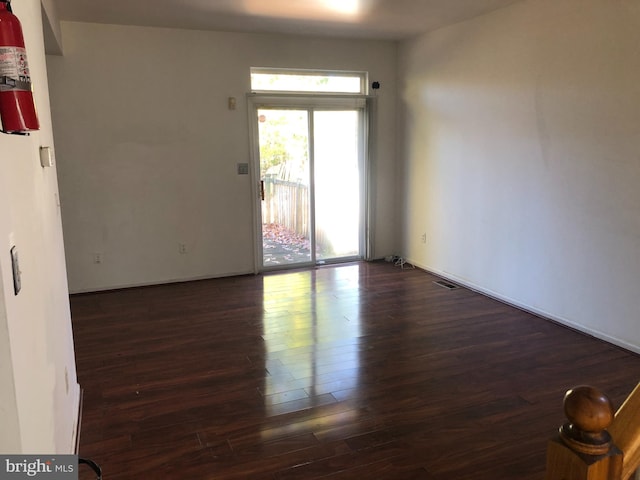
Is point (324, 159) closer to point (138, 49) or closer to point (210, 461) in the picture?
point (138, 49)

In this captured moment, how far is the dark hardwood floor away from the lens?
2.38 meters

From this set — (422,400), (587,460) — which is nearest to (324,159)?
(422,400)

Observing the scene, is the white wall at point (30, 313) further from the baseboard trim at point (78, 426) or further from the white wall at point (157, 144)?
the white wall at point (157, 144)

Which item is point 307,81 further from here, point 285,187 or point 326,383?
point 326,383

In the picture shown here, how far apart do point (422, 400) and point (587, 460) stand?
7.32ft

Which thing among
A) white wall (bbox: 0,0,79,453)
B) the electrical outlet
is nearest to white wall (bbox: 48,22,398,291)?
white wall (bbox: 0,0,79,453)

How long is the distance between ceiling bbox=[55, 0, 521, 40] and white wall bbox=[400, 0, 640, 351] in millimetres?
389

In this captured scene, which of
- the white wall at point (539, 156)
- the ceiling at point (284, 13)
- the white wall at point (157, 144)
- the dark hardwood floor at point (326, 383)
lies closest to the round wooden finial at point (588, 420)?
the dark hardwood floor at point (326, 383)

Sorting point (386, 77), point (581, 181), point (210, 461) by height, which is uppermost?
point (386, 77)

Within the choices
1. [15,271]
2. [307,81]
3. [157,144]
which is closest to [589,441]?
[15,271]

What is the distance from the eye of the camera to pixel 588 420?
745 millimetres

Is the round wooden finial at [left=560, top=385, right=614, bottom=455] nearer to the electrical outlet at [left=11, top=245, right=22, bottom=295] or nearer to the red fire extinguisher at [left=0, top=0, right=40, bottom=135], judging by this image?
the electrical outlet at [left=11, top=245, right=22, bottom=295]

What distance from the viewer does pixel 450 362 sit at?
3.40 m

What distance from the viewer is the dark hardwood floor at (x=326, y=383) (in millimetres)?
2381
